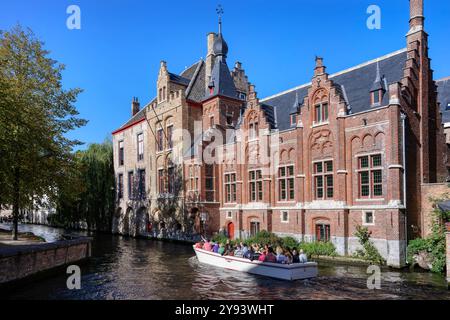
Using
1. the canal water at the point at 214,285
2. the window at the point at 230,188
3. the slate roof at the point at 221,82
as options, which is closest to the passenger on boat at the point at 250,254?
the canal water at the point at 214,285

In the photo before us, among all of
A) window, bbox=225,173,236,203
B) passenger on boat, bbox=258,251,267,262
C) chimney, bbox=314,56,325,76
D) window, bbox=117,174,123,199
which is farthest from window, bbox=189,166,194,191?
passenger on boat, bbox=258,251,267,262

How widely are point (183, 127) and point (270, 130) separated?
394 inches

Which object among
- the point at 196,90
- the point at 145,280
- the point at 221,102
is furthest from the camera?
the point at 196,90

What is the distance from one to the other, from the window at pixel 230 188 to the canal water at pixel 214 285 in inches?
392

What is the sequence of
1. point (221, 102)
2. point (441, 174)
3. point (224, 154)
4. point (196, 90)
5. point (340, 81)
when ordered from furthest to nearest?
point (196, 90) → point (221, 102) → point (224, 154) → point (340, 81) → point (441, 174)

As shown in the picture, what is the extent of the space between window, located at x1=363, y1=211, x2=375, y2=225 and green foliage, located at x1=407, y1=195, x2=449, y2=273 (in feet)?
6.70

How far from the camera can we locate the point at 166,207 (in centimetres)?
3412

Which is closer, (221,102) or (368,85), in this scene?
(368,85)

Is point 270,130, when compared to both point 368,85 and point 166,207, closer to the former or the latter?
point 368,85

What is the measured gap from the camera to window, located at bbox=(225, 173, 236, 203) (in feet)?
96.4

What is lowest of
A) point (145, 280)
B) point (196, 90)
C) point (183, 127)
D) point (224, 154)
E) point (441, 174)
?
point (145, 280)
